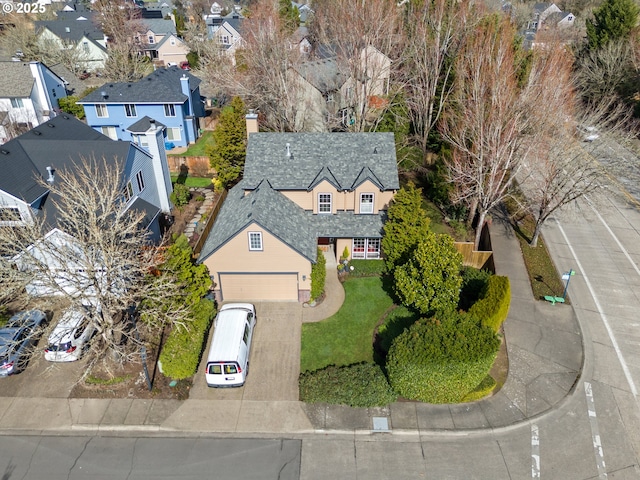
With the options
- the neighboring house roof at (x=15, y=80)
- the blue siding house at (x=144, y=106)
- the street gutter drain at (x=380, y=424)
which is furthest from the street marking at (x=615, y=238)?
the neighboring house roof at (x=15, y=80)

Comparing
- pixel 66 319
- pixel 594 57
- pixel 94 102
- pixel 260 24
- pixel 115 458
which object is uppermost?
pixel 260 24


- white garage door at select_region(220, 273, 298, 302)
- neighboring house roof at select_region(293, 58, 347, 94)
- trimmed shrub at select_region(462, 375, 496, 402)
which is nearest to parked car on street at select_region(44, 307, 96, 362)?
white garage door at select_region(220, 273, 298, 302)

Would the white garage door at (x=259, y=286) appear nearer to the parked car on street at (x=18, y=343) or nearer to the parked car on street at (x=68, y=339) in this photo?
the parked car on street at (x=68, y=339)

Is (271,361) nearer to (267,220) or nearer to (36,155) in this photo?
(267,220)

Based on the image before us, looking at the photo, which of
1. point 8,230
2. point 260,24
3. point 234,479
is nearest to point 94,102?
point 260,24

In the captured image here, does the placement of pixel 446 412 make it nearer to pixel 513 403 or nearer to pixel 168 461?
pixel 513 403

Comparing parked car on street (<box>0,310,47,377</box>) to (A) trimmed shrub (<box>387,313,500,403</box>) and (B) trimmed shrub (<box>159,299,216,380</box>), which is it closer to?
(B) trimmed shrub (<box>159,299,216,380</box>)
